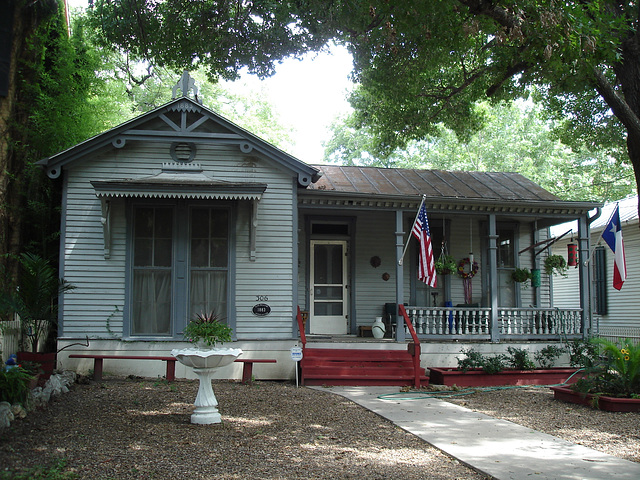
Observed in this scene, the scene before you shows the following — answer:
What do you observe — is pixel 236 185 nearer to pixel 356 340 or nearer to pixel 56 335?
pixel 356 340

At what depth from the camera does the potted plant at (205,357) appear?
694cm

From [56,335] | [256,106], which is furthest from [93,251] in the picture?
[256,106]

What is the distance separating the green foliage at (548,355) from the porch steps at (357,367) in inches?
105

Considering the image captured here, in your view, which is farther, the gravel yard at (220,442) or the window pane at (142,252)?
the window pane at (142,252)

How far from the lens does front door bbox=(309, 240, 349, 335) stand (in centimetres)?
1385

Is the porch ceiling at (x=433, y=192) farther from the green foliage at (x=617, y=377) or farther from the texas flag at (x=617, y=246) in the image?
the green foliage at (x=617, y=377)

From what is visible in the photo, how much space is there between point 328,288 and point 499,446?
790 cm

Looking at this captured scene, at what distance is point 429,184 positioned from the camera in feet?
46.4

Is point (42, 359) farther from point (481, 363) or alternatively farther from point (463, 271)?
point (463, 271)

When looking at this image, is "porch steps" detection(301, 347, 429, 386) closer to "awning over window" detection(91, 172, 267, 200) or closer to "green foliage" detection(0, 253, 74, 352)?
"awning over window" detection(91, 172, 267, 200)

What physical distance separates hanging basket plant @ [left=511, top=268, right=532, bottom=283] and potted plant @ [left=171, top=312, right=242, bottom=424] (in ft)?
30.4

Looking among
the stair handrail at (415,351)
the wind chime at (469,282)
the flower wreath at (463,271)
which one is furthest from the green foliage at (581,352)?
the stair handrail at (415,351)

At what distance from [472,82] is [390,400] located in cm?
1105

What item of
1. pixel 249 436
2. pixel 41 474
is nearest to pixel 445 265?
pixel 249 436
